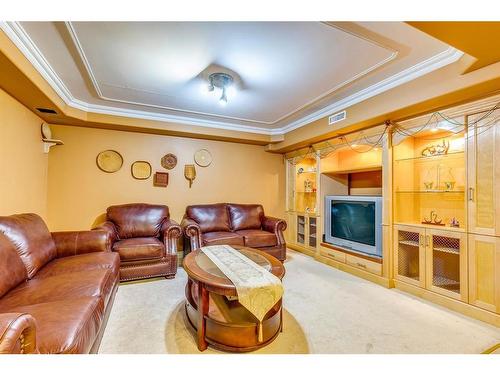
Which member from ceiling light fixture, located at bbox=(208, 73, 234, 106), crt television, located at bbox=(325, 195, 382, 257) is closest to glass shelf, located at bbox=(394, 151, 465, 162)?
crt television, located at bbox=(325, 195, 382, 257)

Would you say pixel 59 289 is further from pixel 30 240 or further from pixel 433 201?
pixel 433 201

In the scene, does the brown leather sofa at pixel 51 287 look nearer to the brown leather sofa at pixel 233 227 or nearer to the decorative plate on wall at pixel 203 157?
the brown leather sofa at pixel 233 227

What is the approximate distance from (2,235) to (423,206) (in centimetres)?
412

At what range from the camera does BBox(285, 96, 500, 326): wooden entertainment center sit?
84.4 inches

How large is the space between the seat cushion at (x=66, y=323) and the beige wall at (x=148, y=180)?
103 inches

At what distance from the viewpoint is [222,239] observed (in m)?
3.42

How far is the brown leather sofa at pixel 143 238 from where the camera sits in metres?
2.85

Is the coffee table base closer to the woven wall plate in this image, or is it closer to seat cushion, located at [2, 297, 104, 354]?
seat cushion, located at [2, 297, 104, 354]

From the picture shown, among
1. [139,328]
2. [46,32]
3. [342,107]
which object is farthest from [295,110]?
[139,328]

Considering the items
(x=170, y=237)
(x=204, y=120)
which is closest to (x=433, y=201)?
(x=170, y=237)

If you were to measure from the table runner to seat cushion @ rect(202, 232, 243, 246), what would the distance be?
1.33 m

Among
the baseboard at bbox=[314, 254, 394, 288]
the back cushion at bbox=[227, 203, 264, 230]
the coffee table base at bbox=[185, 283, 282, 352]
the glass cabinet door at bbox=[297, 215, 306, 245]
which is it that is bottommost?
the baseboard at bbox=[314, 254, 394, 288]

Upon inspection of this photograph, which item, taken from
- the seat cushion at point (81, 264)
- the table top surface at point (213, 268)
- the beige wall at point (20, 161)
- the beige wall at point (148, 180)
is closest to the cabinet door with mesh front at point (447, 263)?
the table top surface at point (213, 268)

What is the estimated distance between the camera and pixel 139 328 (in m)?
1.93
